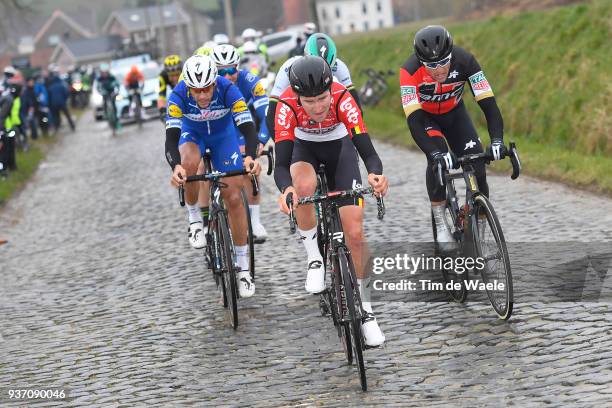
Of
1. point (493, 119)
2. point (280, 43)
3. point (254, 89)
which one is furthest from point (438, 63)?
point (280, 43)

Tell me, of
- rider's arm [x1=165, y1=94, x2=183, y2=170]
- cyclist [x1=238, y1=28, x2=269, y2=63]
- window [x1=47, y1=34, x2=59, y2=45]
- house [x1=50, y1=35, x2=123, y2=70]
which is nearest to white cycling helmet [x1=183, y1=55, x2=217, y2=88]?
rider's arm [x1=165, y1=94, x2=183, y2=170]

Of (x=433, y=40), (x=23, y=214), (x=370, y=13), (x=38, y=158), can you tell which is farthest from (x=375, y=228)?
(x=370, y=13)

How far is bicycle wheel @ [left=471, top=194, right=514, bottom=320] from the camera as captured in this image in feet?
23.3

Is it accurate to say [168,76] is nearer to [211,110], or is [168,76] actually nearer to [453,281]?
[211,110]

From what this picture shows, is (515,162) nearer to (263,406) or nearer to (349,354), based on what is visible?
(349,354)

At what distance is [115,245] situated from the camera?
13375 millimetres

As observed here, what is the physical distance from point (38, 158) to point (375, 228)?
17381mm

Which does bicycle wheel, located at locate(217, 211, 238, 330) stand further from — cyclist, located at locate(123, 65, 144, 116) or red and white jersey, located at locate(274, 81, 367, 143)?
cyclist, located at locate(123, 65, 144, 116)

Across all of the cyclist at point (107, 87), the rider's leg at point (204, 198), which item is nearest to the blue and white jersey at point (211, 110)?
the rider's leg at point (204, 198)

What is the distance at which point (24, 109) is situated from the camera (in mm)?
30531

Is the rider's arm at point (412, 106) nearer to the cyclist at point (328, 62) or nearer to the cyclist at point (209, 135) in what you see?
the cyclist at point (328, 62)

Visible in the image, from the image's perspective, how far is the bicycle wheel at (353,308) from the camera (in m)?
6.31

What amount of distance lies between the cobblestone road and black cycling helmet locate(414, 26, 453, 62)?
1889 mm

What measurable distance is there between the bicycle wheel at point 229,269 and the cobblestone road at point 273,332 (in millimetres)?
196
